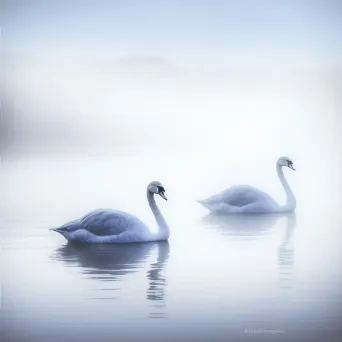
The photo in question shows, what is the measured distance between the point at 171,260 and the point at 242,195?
1.44 m

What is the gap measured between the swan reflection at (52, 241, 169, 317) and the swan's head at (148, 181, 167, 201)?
24 centimetres

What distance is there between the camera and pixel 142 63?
17.1 feet

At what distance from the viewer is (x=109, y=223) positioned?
5062mm

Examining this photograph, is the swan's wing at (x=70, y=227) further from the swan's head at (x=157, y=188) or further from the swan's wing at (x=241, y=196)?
the swan's wing at (x=241, y=196)

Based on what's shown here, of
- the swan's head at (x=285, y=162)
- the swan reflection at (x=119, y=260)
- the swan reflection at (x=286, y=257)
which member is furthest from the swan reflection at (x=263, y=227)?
the swan reflection at (x=119, y=260)

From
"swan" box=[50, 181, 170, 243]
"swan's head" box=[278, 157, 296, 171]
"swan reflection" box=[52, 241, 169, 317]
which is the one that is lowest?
"swan reflection" box=[52, 241, 169, 317]

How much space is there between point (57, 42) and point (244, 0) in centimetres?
92

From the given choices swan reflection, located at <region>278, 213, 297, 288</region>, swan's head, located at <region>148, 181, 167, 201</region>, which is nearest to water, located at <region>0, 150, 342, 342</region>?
swan reflection, located at <region>278, 213, 297, 288</region>

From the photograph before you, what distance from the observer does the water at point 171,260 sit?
4.04m

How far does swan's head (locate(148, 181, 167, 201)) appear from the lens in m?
5.23

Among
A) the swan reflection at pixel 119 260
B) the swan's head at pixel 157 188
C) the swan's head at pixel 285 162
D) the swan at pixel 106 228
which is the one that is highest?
the swan's head at pixel 285 162

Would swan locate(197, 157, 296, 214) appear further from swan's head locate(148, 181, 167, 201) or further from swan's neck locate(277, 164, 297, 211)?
swan's head locate(148, 181, 167, 201)

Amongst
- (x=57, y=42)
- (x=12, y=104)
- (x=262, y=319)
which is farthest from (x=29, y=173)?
(x=262, y=319)

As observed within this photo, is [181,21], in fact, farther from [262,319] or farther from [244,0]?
[262,319]
